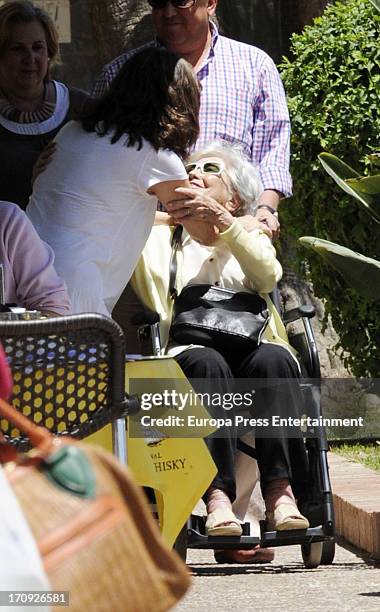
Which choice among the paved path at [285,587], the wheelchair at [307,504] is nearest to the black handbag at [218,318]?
the wheelchair at [307,504]

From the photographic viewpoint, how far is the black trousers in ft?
14.3

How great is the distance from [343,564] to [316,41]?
3408mm

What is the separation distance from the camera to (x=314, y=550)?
455 centimetres

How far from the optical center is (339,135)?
703 centimetres

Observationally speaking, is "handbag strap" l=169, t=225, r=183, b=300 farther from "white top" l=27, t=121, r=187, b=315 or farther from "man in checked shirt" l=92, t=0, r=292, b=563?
"white top" l=27, t=121, r=187, b=315

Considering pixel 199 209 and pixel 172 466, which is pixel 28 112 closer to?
pixel 199 209

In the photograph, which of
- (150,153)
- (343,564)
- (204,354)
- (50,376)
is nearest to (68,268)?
(150,153)

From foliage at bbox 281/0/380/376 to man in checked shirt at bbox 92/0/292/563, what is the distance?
1.85 m

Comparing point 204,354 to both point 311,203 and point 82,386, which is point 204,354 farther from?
point 311,203

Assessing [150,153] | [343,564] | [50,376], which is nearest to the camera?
[50,376]

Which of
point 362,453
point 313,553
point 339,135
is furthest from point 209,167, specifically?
point 362,453

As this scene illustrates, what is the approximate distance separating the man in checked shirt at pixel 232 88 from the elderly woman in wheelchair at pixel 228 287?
29 centimetres

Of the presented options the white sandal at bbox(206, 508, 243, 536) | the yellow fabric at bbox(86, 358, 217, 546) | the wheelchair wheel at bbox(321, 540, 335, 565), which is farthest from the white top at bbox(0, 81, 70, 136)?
the wheelchair wheel at bbox(321, 540, 335, 565)

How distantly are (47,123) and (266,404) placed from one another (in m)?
1.32
